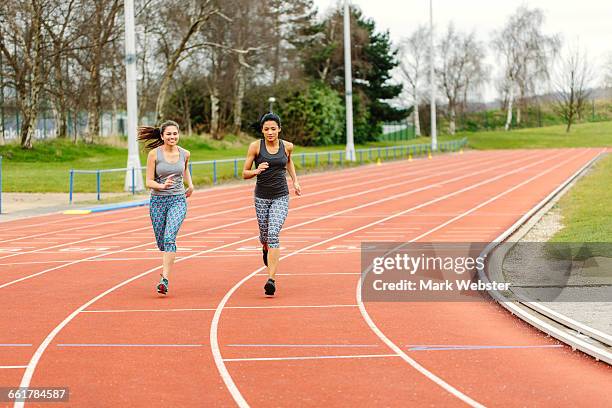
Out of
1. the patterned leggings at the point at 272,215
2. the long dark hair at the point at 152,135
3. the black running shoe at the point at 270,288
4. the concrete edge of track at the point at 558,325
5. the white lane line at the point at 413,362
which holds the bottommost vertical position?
the white lane line at the point at 413,362

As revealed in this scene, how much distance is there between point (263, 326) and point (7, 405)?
124 inches

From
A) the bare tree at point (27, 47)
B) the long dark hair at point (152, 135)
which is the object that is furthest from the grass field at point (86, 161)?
the long dark hair at point (152, 135)

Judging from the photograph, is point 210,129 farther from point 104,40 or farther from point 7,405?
point 7,405

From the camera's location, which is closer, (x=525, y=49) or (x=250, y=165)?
(x=250, y=165)

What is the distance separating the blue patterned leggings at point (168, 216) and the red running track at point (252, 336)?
0.64 metres

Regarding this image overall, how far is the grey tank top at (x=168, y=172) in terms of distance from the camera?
35.0ft

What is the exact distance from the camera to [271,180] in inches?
421

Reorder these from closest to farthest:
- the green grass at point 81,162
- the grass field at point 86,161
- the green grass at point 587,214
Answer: the green grass at point 587,214
the green grass at point 81,162
the grass field at point 86,161

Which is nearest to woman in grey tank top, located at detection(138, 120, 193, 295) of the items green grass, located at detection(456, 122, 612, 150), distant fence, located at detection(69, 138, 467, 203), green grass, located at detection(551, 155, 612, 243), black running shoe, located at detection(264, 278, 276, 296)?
black running shoe, located at detection(264, 278, 276, 296)

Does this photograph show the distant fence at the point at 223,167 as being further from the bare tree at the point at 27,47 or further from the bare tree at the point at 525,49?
the bare tree at the point at 525,49

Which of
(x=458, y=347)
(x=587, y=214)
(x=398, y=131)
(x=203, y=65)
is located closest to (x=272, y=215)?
(x=458, y=347)

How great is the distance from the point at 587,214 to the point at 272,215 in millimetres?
10134

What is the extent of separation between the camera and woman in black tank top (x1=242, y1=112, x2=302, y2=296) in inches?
418

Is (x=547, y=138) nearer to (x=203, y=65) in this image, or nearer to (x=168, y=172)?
(x=203, y=65)
